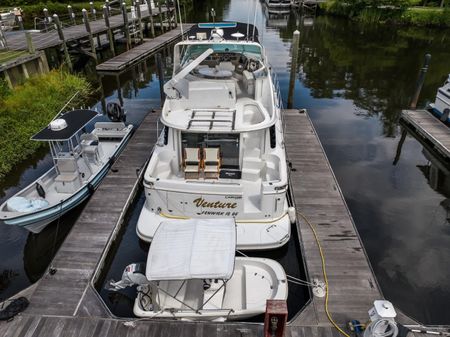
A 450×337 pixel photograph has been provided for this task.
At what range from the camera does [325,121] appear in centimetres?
1708

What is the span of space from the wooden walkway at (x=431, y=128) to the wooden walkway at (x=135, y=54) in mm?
18736

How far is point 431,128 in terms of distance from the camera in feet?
47.4

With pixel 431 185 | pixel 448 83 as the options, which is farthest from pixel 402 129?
pixel 431 185

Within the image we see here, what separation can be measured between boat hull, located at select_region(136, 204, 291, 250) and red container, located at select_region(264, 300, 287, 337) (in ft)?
8.01

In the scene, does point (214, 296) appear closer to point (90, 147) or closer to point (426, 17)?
point (90, 147)

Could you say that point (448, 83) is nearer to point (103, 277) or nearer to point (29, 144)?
point (103, 277)

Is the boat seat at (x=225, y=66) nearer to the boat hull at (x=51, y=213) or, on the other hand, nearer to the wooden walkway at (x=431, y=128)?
the boat hull at (x=51, y=213)

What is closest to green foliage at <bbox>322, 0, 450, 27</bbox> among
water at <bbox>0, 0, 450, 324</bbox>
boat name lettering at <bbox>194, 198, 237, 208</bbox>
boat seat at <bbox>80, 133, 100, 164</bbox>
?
water at <bbox>0, 0, 450, 324</bbox>

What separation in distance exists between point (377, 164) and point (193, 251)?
33.7ft

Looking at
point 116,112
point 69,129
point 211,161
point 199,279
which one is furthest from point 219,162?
point 116,112

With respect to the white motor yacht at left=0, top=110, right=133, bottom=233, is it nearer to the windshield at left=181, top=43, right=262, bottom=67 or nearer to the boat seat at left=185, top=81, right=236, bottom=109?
the boat seat at left=185, top=81, right=236, bottom=109

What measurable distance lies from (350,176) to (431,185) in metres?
2.92

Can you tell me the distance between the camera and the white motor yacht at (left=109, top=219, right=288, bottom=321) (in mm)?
5719

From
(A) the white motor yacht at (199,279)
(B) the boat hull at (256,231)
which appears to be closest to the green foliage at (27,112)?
(B) the boat hull at (256,231)
